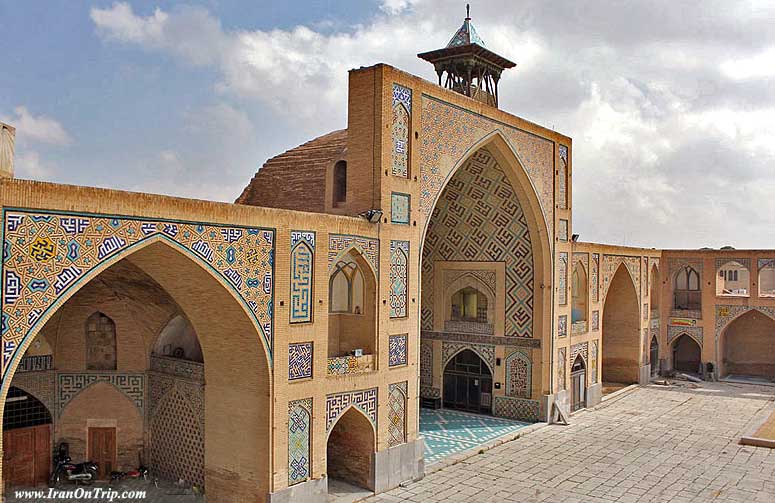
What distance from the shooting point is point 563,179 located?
16250 millimetres

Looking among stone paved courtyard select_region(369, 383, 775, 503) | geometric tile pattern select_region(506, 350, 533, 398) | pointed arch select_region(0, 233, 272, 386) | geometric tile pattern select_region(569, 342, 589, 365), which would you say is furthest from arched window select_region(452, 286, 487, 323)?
pointed arch select_region(0, 233, 272, 386)

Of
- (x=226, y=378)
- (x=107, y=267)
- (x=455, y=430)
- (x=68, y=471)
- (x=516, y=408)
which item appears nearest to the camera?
(x=107, y=267)

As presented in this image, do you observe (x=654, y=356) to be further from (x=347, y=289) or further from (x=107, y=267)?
(x=107, y=267)

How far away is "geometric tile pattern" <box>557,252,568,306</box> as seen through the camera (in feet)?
51.2

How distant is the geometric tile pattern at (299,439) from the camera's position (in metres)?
8.94

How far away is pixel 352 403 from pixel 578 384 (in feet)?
27.9

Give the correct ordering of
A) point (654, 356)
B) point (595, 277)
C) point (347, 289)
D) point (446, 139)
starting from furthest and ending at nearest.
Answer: point (654, 356), point (595, 277), point (446, 139), point (347, 289)

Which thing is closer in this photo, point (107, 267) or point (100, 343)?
point (107, 267)

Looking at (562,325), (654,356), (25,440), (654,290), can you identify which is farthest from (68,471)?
(654,290)

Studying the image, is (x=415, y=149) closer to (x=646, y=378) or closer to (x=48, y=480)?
(x=48, y=480)

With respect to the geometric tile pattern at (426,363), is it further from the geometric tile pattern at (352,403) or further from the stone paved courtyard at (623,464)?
the geometric tile pattern at (352,403)

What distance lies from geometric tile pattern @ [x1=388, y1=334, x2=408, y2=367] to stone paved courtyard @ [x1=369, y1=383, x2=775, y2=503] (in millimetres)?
1918

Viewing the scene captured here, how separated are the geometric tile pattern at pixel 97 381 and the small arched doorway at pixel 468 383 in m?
7.52

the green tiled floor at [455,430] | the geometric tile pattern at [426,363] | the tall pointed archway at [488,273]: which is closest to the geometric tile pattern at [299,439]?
the green tiled floor at [455,430]
